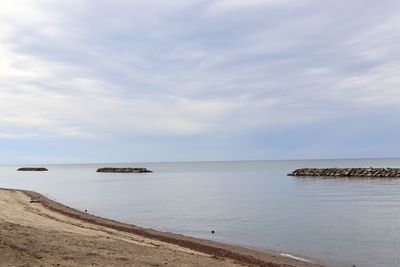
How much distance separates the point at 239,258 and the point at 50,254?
7291mm

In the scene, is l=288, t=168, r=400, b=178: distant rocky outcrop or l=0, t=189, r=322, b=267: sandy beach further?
l=288, t=168, r=400, b=178: distant rocky outcrop

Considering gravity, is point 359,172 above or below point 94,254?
above

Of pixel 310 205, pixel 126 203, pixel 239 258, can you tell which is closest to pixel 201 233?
pixel 239 258

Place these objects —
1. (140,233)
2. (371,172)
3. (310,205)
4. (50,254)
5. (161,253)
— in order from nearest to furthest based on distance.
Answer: (50,254), (161,253), (140,233), (310,205), (371,172)

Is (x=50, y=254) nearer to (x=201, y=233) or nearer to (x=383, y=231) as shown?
(x=201, y=233)

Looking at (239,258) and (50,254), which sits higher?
(50,254)

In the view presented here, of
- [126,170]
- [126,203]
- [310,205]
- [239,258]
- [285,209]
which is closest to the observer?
[239,258]

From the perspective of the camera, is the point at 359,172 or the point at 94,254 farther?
the point at 359,172

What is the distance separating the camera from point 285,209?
113ft

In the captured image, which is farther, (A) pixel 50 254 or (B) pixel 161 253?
(B) pixel 161 253

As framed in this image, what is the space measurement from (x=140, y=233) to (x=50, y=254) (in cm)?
1026

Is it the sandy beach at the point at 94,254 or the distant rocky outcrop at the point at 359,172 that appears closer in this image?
the sandy beach at the point at 94,254

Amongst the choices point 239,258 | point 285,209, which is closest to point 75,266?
point 239,258

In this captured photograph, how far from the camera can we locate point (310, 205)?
36875 mm
